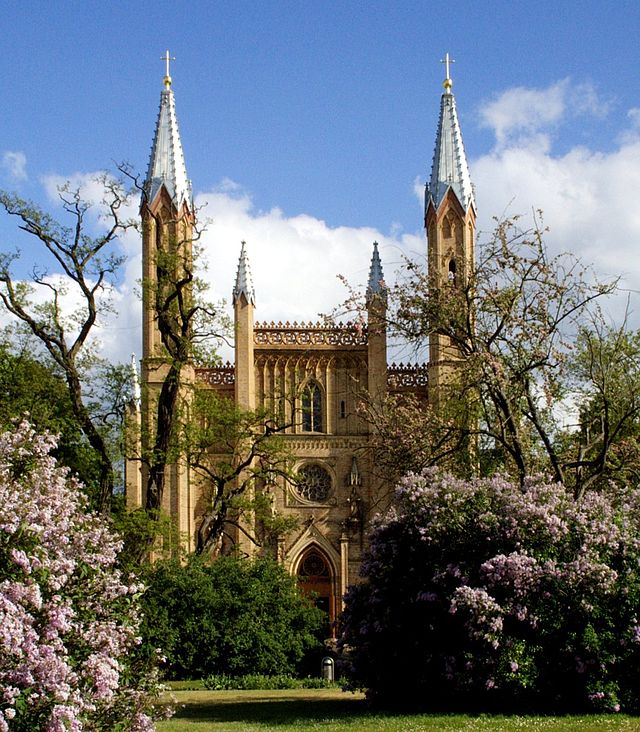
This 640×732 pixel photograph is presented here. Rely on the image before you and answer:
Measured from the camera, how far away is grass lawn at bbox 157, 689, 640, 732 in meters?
14.4

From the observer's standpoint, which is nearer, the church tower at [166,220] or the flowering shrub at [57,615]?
the flowering shrub at [57,615]

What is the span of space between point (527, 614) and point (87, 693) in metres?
7.60

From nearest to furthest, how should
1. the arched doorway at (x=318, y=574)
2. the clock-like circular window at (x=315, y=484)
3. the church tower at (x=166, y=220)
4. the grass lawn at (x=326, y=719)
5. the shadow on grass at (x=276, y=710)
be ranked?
the grass lawn at (x=326, y=719)
the shadow on grass at (x=276, y=710)
the church tower at (x=166, y=220)
the arched doorway at (x=318, y=574)
the clock-like circular window at (x=315, y=484)

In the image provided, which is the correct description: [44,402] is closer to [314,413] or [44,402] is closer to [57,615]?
[57,615]

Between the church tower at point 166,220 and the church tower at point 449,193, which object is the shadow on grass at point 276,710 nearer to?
the church tower at point 166,220

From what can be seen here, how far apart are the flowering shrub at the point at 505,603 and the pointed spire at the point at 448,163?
31155 millimetres

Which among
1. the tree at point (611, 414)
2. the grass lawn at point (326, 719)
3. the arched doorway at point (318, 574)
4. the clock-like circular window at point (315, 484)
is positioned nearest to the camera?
the grass lawn at point (326, 719)

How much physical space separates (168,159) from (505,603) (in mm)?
35212

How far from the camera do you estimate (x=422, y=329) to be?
20.8m

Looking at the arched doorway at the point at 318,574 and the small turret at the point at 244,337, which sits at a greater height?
the small turret at the point at 244,337

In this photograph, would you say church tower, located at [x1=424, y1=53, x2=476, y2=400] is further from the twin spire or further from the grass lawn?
the grass lawn

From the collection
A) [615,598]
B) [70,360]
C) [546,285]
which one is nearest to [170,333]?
[70,360]

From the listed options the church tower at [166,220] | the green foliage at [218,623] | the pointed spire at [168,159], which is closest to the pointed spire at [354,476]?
the church tower at [166,220]

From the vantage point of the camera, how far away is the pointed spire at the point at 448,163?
158 ft
